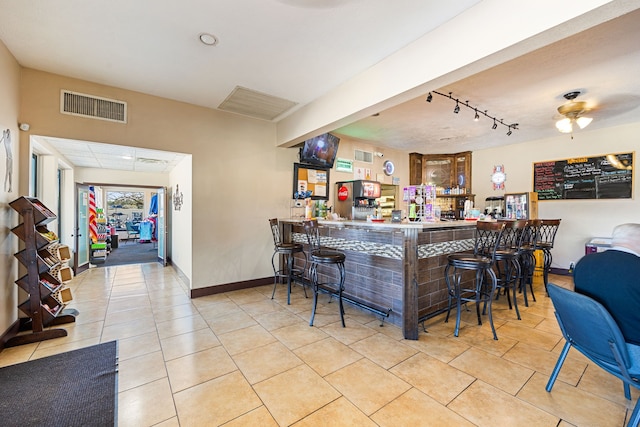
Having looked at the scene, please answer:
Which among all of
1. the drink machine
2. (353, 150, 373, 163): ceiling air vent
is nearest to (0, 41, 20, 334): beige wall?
the drink machine

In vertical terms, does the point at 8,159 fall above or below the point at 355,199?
above

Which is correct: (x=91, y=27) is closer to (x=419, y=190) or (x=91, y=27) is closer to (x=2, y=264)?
(x=2, y=264)

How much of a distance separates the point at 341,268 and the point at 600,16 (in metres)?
2.98

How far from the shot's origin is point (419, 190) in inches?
156

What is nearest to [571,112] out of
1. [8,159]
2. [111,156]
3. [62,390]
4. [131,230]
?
[62,390]

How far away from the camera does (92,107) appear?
351cm

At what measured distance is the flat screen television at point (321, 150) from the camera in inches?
209

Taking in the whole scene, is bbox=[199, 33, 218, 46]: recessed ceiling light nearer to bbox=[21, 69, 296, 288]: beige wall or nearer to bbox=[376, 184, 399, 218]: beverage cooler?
bbox=[21, 69, 296, 288]: beige wall

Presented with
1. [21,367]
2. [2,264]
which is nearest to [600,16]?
[21,367]

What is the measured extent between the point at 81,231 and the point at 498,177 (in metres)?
10.3

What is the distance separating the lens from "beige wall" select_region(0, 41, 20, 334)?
2660 millimetres

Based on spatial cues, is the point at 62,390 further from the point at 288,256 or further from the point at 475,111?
the point at 475,111

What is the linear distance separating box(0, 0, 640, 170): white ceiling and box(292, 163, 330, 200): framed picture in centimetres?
129

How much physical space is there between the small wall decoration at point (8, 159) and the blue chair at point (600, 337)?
5013 millimetres
